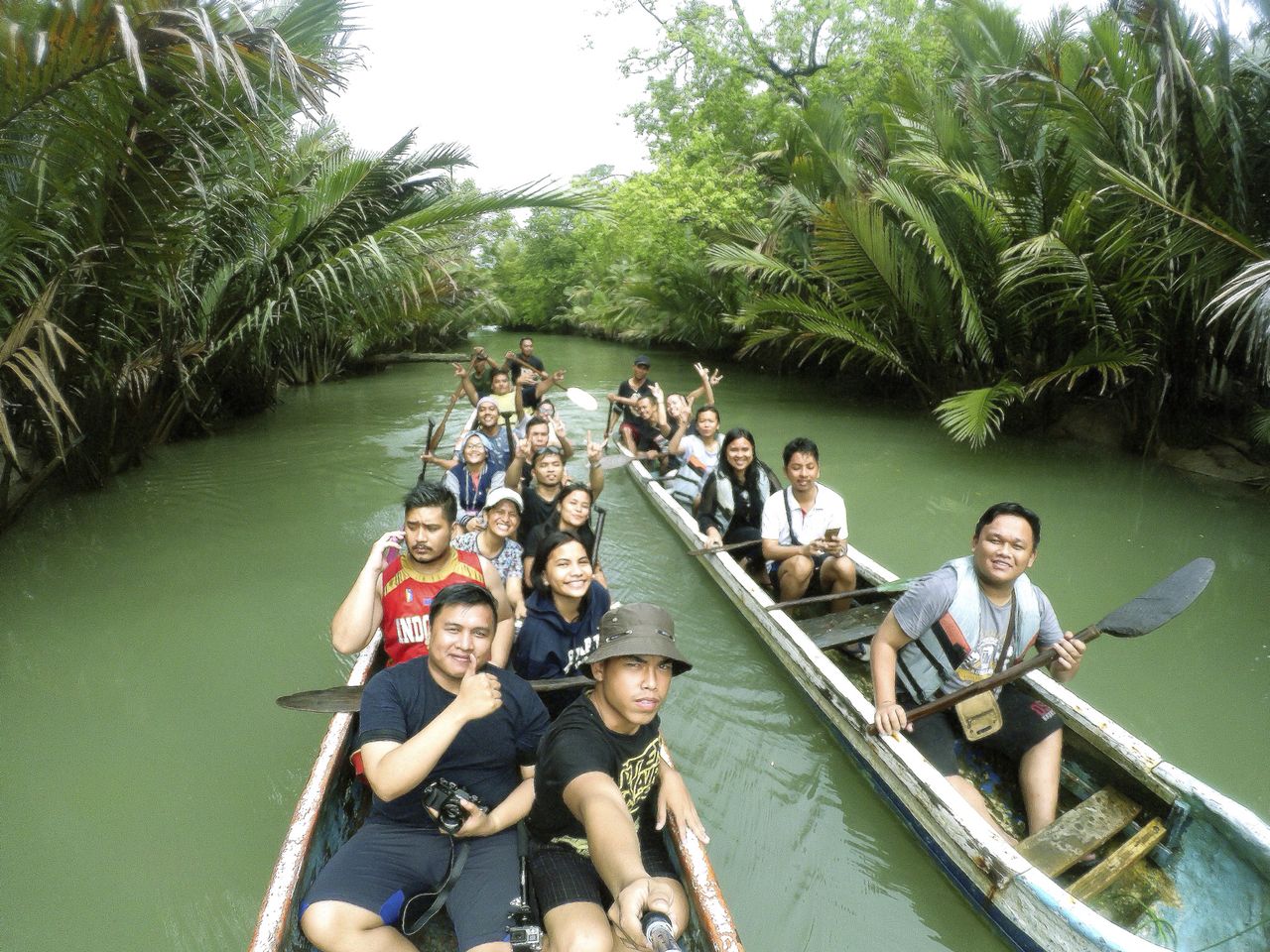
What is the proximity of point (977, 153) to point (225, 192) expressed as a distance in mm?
9244

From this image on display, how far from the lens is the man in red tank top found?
3213mm

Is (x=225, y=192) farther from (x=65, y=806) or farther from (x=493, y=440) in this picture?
(x=65, y=806)

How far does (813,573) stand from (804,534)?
1.29 ft

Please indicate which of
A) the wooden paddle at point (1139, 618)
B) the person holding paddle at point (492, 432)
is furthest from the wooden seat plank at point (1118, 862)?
the person holding paddle at point (492, 432)

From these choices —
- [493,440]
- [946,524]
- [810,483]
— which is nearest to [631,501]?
[493,440]

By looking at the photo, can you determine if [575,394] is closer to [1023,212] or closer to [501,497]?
[501,497]

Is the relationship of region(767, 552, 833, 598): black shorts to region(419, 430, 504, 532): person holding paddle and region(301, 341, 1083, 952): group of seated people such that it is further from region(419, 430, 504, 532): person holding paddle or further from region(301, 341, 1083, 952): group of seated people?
region(419, 430, 504, 532): person holding paddle

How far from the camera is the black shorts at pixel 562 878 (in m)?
2.14

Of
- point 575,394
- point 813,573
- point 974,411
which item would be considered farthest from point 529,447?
point 974,411

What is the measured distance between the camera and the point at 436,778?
2.42 meters

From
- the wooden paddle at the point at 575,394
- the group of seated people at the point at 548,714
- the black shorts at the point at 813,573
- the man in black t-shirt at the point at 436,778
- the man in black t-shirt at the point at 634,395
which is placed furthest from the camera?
the man in black t-shirt at the point at 634,395

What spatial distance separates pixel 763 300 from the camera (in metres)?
11.6

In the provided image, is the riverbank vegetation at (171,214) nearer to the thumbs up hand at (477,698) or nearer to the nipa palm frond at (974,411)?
the thumbs up hand at (477,698)

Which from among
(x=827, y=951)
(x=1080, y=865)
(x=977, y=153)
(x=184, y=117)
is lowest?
(x=827, y=951)
